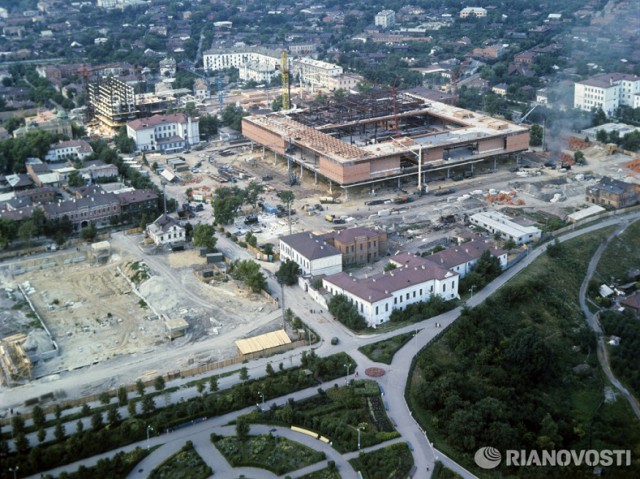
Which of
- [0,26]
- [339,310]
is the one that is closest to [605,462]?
[339,310]

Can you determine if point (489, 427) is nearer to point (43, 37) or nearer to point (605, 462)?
point (605, 462)

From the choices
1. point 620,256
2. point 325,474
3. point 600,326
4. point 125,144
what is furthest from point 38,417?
point 125,144

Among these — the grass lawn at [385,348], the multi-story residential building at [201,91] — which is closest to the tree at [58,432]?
the grass lawn at [385,348]

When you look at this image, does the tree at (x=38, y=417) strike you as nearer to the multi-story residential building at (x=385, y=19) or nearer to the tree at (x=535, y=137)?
the tree at (x=535, y=137)

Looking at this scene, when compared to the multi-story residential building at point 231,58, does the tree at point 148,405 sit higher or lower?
lower

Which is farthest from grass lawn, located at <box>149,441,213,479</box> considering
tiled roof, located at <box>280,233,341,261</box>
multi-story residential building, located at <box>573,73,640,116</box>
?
multi-story residential building, located at <box>573,73,640,116</box>

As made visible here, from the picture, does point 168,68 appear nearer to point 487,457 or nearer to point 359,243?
point 359,243
